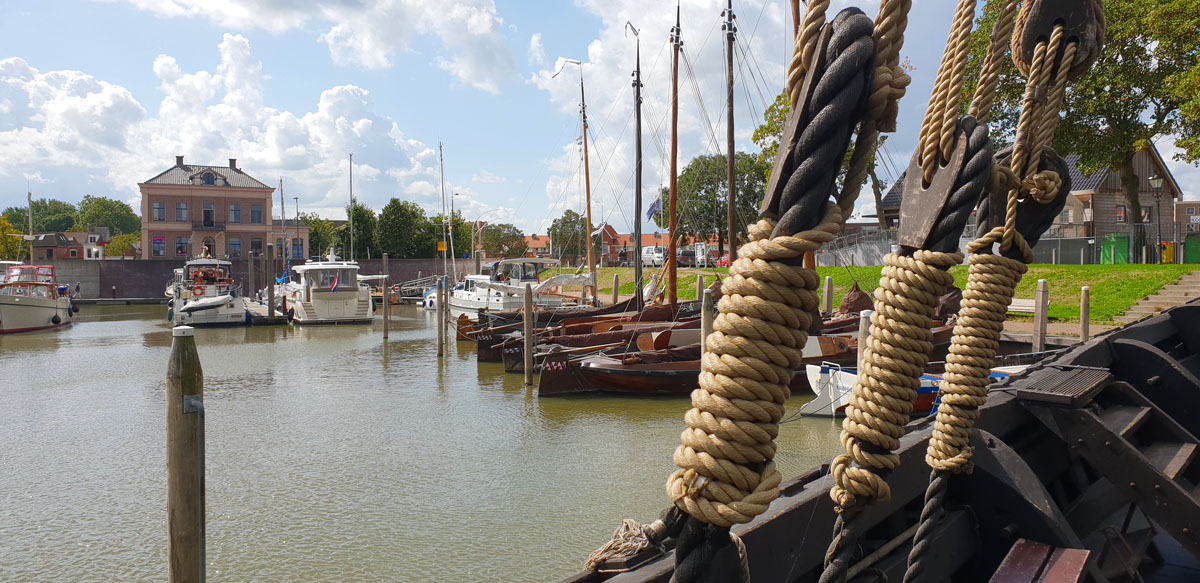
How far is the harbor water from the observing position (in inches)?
281

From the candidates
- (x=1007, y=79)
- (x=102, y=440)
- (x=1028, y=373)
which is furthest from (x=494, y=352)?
(x=1007, y=79)

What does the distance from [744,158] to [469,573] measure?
190ft

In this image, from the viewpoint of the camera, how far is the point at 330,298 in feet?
109

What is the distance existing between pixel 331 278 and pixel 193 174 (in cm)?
3778

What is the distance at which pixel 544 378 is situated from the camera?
14.8m

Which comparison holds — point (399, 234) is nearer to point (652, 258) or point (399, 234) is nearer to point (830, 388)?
point (652, 258)

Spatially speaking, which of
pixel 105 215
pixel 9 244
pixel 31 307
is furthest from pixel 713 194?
pixel 105 215

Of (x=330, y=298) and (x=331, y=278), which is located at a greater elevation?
(x=331, y=278)

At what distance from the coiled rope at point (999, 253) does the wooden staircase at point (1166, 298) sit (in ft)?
64.4

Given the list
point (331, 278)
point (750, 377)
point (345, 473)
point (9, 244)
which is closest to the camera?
point (750, 377)

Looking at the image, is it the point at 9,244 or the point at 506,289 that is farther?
the point at 9,244

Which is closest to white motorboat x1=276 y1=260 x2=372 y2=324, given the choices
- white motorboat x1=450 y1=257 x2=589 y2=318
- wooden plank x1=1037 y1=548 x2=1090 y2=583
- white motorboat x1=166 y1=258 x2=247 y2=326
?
white motorboat x1=166 y1=258 x2=247 y2=326

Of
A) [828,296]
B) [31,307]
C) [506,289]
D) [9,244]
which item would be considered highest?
[9,244]

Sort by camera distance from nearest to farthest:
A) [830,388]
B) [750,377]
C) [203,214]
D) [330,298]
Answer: [750,377]
[830,388]
[330,298]
[203,214]
